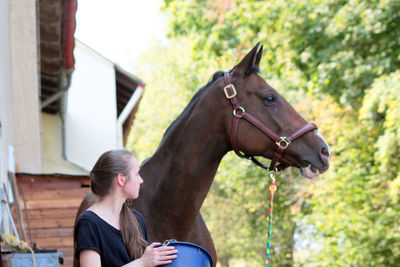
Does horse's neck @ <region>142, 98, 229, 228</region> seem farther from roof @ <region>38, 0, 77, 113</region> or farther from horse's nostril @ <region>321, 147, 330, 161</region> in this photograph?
roof @ <region>38, 0, 77, 113</region>

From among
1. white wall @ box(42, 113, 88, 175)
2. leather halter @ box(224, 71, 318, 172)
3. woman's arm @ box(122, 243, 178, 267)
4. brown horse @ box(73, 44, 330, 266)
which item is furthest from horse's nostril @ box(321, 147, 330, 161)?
white wall @ box(42, 113, 88, 175)

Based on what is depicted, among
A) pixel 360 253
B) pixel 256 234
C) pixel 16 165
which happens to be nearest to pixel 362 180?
pixel 360 253

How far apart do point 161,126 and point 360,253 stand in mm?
12258

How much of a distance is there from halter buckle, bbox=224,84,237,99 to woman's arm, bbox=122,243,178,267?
151 cm

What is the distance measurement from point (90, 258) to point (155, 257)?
269 mm

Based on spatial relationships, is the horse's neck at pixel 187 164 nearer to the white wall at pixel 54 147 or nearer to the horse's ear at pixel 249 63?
the horse's ear at pixel 249 63

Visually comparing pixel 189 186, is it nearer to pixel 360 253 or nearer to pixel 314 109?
pixel 360 253

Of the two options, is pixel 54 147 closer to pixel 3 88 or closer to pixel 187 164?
pixel 3 88

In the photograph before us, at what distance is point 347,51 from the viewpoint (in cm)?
1056

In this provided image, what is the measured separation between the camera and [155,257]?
2.38 metres

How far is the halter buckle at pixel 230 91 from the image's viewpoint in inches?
147

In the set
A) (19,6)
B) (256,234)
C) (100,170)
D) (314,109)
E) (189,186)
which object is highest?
(19,6)

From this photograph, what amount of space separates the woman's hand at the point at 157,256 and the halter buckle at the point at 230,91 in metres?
1.52

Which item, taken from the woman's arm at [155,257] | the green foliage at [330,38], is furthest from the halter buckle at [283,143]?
the green foliage at [330,38]
